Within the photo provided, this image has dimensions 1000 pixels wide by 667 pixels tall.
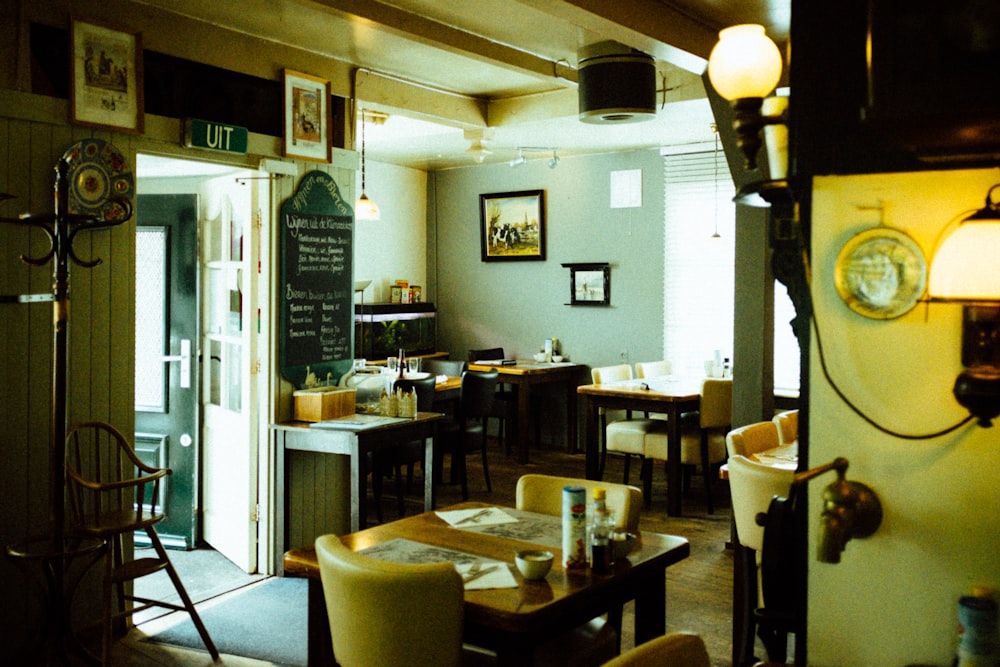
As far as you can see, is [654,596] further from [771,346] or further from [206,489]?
[206,489]

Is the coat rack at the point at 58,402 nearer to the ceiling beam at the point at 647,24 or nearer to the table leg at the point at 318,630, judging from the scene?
the table leg at the point at 318,630

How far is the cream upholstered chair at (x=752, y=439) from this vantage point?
383 centimetres

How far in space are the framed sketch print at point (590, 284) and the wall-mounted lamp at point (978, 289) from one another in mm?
6243

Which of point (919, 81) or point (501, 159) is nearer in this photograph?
point (919, 81)

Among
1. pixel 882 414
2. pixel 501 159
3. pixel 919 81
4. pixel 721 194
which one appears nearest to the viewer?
pixel 919 81

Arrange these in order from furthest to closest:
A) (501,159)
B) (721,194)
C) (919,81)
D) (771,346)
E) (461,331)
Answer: (461,331) → (501,159) → (721,194) → (771,346) → (919,81)

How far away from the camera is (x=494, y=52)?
16.2 ft

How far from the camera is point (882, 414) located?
6.10 feet

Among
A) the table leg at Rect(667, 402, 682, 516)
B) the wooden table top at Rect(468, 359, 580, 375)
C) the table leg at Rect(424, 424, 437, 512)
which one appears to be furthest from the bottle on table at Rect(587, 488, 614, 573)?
the wooden table top at Rect(468, 359, 580, 375)

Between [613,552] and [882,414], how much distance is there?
90cm

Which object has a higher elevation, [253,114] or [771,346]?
[253,114]

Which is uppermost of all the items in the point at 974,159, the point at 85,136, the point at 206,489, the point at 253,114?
the point at 253,114

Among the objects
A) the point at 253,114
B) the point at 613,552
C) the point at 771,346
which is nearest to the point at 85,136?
the point at 253,114

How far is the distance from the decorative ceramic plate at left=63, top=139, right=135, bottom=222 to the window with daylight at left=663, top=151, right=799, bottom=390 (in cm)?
475
